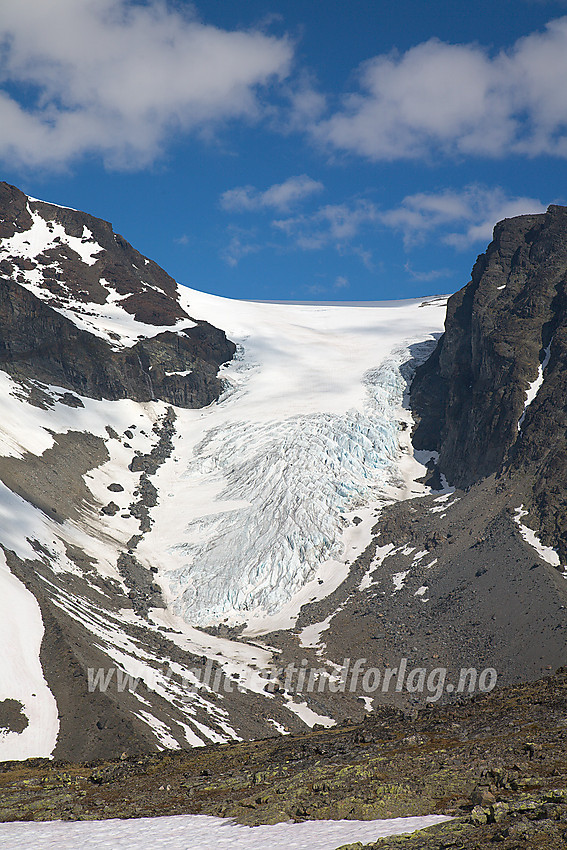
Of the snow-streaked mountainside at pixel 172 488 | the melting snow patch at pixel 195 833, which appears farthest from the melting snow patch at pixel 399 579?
the melting snow patch at pixel 195 833

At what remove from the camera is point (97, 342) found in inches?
5335

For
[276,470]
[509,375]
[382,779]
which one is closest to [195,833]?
[382,779]

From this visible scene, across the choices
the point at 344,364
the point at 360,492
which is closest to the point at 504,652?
the point at 360,492

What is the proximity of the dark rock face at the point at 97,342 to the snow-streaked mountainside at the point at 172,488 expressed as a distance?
1.86ft

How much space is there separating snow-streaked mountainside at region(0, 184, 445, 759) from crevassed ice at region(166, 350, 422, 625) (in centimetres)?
27

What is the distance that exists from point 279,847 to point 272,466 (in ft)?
296

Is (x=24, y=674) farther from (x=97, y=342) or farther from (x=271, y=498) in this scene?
(x=97, y=342)

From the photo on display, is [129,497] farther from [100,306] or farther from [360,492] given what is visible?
[100,306]

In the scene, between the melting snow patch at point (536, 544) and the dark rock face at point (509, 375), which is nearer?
the melting snow patch at point (536, 544)

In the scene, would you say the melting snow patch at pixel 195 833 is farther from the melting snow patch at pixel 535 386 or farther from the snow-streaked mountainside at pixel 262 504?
the melting snow patch at pixel 535 386

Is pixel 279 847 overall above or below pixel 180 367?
below

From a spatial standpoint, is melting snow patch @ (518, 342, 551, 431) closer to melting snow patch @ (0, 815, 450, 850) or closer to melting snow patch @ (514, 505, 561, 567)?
melting snow patch @ (514, 505, 561, 567)

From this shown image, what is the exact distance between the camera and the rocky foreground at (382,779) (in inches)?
556

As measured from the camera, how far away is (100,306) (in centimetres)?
15600
